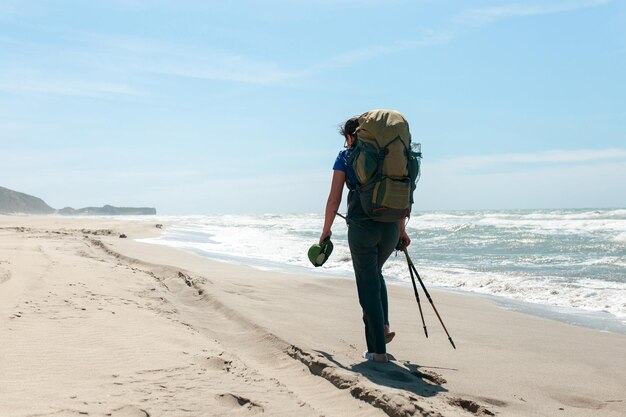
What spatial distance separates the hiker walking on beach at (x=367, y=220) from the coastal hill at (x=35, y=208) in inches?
4282

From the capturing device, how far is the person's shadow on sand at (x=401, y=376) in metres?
3.91

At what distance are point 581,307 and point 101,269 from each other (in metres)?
7.34

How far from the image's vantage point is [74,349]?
430 cm

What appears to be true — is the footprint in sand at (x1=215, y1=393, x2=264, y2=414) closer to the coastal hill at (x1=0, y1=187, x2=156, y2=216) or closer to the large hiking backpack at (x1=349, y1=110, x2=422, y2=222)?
the large hiking backpack at (x1=349, y1=110, x2=422, y2=222)

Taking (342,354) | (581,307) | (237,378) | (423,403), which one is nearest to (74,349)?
(237,378)

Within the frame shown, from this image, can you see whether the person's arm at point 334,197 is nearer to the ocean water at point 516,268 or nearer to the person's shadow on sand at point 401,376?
the person's shadow on sand at point 401,376

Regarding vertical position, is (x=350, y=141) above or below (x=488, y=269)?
above

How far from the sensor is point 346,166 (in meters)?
4.46

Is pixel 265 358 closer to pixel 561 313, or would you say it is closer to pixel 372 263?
pixel 372 263

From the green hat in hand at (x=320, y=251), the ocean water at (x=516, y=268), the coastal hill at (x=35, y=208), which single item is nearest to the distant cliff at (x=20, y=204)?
the coastal hill at (x=35, y=208)

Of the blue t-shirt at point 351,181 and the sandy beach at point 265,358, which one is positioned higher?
the blue t-shirt at point 351,181

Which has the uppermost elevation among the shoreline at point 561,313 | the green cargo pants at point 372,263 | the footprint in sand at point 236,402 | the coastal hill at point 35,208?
the coastal hill at point 35,208

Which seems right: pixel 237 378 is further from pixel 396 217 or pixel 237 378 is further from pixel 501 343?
pixel 501 343

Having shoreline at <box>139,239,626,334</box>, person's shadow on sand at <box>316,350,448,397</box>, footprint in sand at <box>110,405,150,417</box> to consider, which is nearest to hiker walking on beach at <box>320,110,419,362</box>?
person's shadow on sand at <box>316,350,448,397</box>
